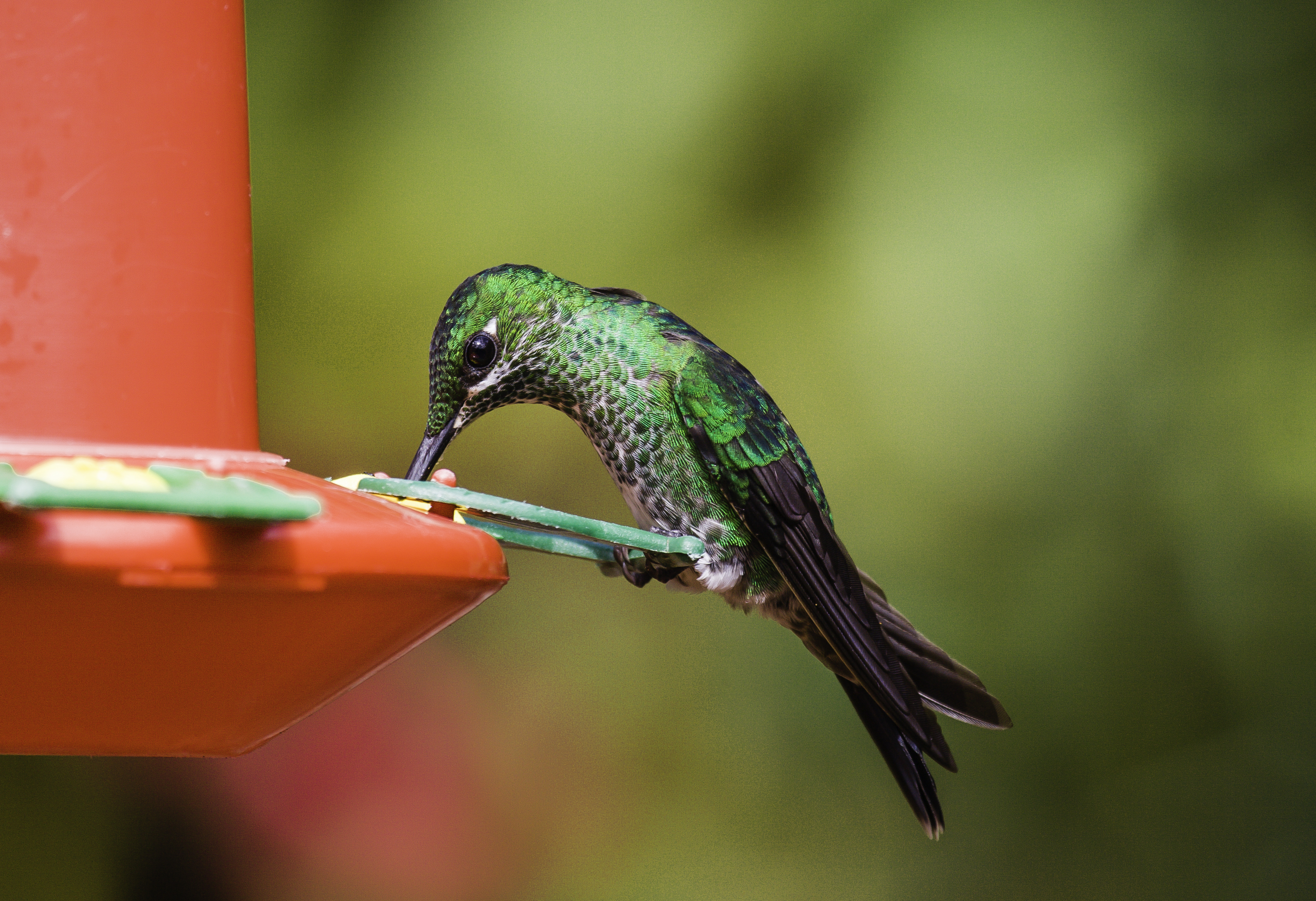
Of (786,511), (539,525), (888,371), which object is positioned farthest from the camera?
(888,371)

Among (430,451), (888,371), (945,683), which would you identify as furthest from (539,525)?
(888,371)

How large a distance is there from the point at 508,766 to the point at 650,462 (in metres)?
1.34

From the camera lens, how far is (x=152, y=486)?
565mm

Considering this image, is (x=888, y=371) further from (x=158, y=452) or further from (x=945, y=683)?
(x=158, y=452)

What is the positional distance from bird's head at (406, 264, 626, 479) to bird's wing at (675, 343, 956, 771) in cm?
18

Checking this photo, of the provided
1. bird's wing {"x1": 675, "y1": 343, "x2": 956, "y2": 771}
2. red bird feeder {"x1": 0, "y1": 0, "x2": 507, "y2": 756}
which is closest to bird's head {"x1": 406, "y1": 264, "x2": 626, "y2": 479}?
bird's wing {"x1": 675, "y1": 343, "x2": 956, "y2": 771}

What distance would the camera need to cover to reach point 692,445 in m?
1.44

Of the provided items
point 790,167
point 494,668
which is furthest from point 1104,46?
point 494,668

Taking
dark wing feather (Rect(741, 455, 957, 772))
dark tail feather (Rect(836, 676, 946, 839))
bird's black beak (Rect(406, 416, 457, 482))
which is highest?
bird's black beak (Rect(406, 416, 457, 482))

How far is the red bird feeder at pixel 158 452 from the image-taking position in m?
0.55

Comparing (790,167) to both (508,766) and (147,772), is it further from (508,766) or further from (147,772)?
(147,772)

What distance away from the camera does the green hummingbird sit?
1336 mm

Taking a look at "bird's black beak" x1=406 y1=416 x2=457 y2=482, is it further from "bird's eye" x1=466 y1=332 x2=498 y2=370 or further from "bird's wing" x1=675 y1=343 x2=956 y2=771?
"bird's wing" x1=675 y1=343 x2=956 y2=771

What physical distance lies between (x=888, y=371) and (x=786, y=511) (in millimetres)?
1474
